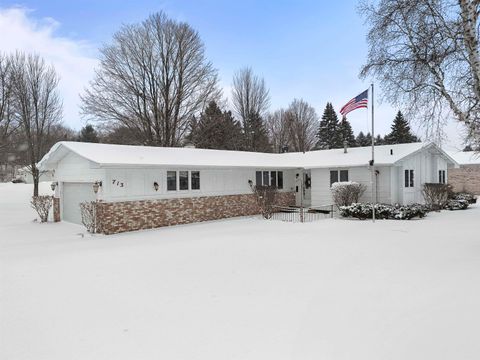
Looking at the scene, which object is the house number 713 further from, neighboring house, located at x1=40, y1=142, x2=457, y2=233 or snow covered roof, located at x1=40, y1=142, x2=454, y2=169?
snow covered roof, located at x1=40, y1=142, x2=454, y2=169

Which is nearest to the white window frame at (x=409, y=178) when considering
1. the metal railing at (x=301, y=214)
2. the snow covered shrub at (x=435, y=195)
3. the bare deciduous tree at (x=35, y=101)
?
the snow covered shrub at (x=435, y=195)

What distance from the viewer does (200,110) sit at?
2795cm

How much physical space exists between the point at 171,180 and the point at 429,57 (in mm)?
10393

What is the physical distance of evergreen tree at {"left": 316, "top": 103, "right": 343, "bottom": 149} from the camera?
4200 centimetres

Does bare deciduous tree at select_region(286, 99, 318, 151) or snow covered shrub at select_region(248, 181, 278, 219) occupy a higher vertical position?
bare deciduous tree at select_region(286, 99, 318, 151)

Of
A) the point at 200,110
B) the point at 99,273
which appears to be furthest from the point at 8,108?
the point at 99,273

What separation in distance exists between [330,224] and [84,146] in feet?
35.3

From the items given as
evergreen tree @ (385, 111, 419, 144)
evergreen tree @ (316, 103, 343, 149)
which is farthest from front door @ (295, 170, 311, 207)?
evergreen tree @ (385, 111, 419, 144)

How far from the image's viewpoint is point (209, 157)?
55.3 feet

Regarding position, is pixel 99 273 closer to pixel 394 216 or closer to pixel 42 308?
pixel 42 308

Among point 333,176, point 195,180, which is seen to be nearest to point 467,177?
point 333,176

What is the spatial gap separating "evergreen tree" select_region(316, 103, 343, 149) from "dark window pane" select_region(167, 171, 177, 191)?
3092 cm

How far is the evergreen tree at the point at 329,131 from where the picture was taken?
138ft

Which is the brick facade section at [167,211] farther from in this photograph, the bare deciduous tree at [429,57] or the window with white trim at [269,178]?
the bare deciduous tree at [429,57]
